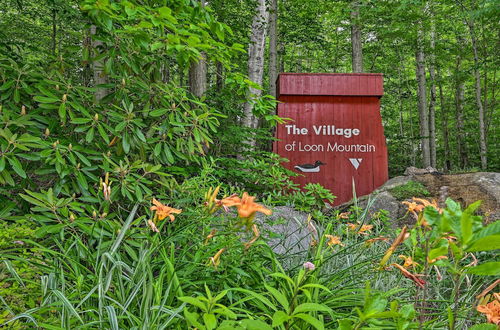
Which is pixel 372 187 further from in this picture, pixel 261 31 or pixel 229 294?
pixel 229 294

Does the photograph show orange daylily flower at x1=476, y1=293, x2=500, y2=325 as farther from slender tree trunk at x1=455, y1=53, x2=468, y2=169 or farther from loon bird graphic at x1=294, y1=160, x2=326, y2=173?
slender tree trunk at x1=455, y1=53, x2=468, y2=169

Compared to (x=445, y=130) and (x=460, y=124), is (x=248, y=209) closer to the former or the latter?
(x=460, y=124)

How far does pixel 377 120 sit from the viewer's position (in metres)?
6.72

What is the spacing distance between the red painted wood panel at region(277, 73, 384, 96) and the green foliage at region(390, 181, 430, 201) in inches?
90.8

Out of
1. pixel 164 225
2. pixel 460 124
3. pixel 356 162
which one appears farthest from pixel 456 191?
pixel 460 124

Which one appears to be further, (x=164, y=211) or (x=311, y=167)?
(x=311, y=167)

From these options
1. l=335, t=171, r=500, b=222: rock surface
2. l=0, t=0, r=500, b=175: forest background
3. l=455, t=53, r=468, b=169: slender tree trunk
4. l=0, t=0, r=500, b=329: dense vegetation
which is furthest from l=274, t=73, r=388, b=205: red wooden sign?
l=455, t=53, r=468, b=169: slender tree trunk

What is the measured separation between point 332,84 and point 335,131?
34.5 inches

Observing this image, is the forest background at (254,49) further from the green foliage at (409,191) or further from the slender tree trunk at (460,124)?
the green foliage at (409,191)

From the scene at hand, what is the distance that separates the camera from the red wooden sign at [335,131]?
259 inches

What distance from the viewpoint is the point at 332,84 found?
666 cm

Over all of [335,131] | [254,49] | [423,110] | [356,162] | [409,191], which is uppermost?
[254,49]

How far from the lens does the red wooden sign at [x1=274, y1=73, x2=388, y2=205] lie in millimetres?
6574

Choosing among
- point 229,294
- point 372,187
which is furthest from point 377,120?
point 229,294
